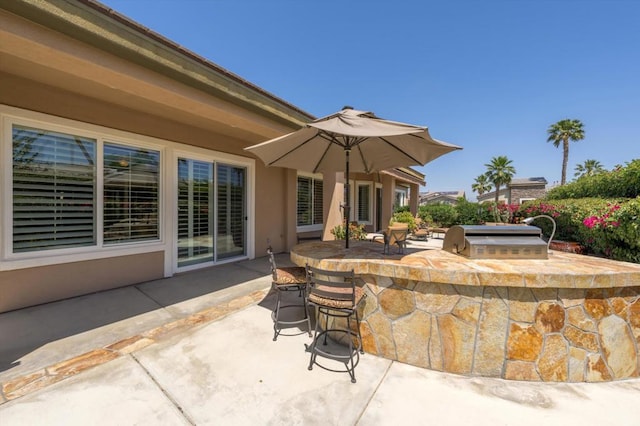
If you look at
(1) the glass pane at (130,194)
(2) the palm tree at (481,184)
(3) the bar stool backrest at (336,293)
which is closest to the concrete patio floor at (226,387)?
(3) the bar stool backrest at (336,293)

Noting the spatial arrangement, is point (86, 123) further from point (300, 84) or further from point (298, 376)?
point (300, 84)

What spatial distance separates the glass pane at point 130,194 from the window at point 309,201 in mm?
4692

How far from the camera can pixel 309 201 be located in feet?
31.4

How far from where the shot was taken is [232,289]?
15.5 ft

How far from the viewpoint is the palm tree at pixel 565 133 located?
25.2 metres

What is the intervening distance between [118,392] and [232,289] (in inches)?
101

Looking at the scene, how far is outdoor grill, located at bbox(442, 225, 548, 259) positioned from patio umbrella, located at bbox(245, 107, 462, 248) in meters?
1.18

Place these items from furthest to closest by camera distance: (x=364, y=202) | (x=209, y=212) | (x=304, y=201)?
(x=364, y=202), (x=304, y=201), (x=209, y=212)

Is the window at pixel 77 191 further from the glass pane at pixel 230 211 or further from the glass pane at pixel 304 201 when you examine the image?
the glass pane at pixel 304 201

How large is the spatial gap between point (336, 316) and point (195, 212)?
15.0 feet

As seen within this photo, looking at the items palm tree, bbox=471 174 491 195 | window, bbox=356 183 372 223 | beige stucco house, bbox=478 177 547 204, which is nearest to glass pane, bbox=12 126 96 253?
window, bbox=356 183 372 223

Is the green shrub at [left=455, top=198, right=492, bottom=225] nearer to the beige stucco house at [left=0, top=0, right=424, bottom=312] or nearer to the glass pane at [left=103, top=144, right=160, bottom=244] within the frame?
the beige stucco house at [left=0, top=0, right=424, bottom=312]

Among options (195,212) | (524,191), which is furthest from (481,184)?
(195,212)

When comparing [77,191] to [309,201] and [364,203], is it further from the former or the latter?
[364,203]
